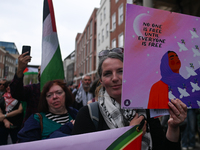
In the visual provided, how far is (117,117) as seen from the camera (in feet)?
4.49

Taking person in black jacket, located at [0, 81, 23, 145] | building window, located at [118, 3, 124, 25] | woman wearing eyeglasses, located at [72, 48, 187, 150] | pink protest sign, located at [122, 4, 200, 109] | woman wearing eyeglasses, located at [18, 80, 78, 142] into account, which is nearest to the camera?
pink protest sign, located at [122, 4, 200, 109]

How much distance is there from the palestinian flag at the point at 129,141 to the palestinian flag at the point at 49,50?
4.77 feet

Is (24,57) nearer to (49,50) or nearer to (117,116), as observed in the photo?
(49,50)

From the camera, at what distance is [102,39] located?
989 inches

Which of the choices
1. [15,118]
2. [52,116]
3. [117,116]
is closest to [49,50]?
[52,116]

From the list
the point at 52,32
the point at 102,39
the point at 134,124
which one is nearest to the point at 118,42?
the point at 102,39

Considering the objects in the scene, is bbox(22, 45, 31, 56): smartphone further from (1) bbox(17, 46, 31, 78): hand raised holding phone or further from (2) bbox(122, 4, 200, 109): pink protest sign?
(2) bbox(122, 4, 200, 109): pink protest sign

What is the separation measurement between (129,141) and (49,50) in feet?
5.30

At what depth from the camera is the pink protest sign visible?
114cm

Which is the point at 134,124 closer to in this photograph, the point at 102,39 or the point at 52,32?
the point at 52,32

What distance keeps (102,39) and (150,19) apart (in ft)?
79.9

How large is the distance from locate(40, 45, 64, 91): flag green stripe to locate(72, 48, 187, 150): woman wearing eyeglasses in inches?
40.3

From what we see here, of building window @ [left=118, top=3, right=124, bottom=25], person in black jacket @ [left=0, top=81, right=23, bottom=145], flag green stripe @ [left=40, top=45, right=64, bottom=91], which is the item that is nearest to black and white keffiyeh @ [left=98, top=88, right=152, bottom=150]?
flag green stripe @ [left=40, top=45, right=64, bottom=91]

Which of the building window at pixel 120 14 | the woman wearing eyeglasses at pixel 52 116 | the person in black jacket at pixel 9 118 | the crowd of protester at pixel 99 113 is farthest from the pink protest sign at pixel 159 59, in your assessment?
the building window at pixel 120 14
